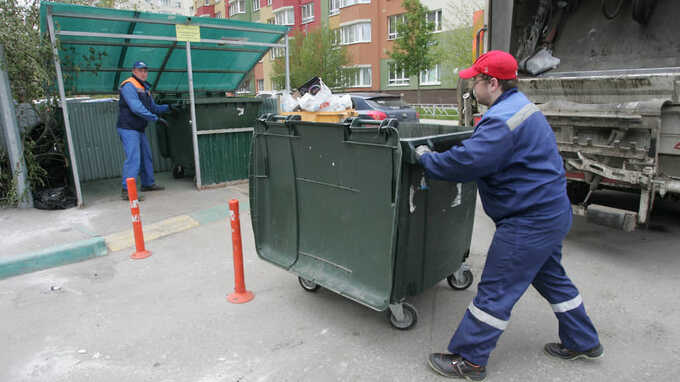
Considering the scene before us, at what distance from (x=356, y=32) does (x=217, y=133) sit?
81.3 ft

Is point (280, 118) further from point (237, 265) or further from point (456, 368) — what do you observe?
point (456, 368)

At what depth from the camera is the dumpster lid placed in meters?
5.74

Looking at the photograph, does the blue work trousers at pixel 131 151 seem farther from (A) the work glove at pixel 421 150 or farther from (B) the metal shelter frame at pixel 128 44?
(A) the work glove at pixel 421 150

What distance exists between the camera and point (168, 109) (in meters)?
6.92

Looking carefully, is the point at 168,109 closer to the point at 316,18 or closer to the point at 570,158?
the point at 570,158

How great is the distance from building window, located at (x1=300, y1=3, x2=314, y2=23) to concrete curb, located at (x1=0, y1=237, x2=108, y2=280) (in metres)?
32.1

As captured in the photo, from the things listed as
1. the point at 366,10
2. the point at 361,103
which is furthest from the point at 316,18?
the point at 361,103

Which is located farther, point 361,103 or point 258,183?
point 361,103

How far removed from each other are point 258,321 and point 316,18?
32.5m

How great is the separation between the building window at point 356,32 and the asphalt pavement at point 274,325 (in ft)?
87.4

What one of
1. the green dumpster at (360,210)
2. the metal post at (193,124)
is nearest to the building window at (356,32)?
the metal post at (193,124)

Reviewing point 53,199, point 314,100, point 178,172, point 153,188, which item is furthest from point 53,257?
point 178,172

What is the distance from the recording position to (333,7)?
103ft

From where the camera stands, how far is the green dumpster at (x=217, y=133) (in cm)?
668
